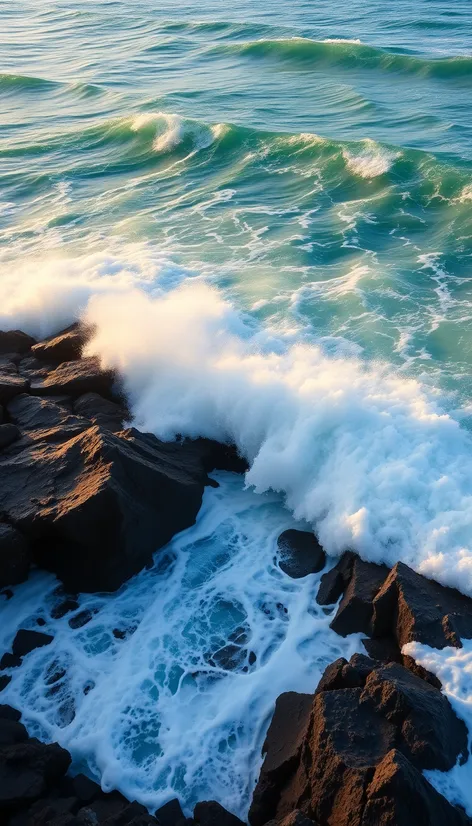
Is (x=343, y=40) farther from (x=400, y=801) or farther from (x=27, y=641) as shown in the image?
(x=400, y=801)

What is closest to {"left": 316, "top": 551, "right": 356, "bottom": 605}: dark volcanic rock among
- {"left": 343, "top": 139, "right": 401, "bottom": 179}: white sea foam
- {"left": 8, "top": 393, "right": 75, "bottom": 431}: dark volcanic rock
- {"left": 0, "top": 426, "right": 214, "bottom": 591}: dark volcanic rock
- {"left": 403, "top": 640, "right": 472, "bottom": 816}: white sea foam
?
{"left": 403, "top": 640, "right": 472, "bottom": 816}: white sea foam

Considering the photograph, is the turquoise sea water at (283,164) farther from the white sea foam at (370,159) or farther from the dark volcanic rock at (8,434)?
the dark volcanic rock at (8,434)

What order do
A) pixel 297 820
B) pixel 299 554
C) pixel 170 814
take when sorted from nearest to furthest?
pixel 297 820 → pixel 170 814 → pixel 299 554

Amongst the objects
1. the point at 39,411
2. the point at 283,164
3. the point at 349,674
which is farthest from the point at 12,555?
the point at 283,164

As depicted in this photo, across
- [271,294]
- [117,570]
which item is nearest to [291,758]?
[117,570]

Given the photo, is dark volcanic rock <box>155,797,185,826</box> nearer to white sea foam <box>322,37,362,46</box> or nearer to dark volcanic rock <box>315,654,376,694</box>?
dark volcanic rock <box>315,654,376,694</box>

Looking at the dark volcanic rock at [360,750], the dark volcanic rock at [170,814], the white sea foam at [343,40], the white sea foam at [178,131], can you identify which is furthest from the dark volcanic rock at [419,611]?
the white sea foam at [343,40]
